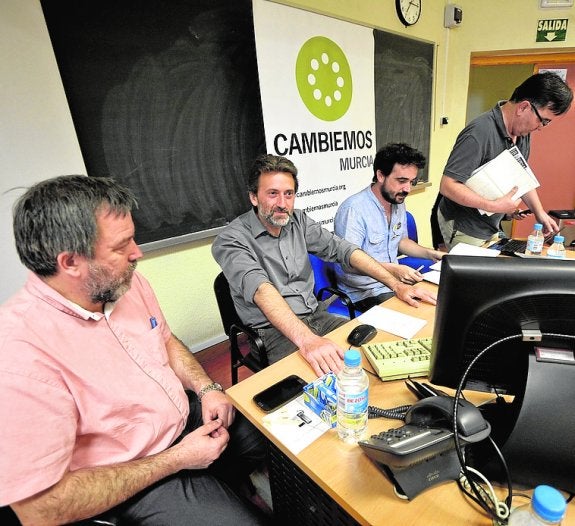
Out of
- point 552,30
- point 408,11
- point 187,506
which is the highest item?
point 408,11

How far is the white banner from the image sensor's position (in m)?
2.21

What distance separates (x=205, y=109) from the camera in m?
1.99

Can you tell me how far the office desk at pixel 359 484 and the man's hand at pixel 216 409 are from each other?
23 cm

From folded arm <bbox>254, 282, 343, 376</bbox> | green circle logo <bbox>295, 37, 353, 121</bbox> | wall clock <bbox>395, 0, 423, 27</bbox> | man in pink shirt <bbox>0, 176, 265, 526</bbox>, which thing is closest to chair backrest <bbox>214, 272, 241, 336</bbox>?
folded arm <bbox>254, 282, 343, 376</bbox>

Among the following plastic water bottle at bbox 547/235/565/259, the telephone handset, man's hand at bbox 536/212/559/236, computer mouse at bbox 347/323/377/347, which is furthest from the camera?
man's hand at bbox 536/212/559/236

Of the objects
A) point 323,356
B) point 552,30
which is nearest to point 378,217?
point 323,356

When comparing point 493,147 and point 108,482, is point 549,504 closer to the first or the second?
point 108,482

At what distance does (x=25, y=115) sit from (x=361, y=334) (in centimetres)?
172

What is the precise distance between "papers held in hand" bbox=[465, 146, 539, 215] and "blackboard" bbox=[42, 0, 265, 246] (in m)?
1.41

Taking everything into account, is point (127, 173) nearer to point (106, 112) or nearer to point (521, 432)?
point (106, 112)

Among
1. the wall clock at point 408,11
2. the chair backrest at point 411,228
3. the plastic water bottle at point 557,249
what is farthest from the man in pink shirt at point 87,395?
the wall clock at point 408,11

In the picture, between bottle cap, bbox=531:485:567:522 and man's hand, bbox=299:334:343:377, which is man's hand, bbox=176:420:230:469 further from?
bottle cap, bbox=531:485:567:522

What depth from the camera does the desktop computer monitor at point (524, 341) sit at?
582 millimetres

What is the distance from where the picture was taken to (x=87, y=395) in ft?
2.73
